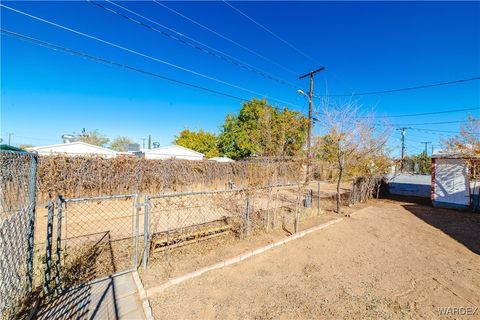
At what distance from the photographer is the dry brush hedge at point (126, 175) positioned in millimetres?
8242

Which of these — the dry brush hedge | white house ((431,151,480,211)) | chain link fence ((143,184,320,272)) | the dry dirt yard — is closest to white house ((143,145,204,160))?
the dry brush hedge

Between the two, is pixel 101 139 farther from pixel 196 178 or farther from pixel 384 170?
pixel 384 170

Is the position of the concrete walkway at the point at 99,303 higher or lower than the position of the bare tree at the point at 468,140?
lower

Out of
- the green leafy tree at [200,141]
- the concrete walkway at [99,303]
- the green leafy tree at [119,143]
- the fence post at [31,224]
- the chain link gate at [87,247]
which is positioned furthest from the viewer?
the green leafy tree at [119,143]

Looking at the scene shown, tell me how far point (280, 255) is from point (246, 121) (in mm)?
23334

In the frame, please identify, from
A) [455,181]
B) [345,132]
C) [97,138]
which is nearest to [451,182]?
[455,181]

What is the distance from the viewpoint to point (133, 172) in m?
10.4

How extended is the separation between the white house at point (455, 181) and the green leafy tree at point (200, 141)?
24.7 metres

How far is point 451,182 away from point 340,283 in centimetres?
1032

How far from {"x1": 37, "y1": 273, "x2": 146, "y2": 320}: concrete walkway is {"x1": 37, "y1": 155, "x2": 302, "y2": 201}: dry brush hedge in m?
4.35

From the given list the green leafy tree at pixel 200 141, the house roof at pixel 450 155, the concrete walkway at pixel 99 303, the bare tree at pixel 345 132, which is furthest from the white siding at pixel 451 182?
the green leafy tree at pixel 200 141

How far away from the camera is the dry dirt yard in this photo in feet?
9.15

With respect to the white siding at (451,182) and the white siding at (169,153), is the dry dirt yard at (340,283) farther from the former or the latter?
the white siding at (169,153)

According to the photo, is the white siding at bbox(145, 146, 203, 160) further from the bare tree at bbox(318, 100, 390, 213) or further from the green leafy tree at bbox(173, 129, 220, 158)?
the bare tree at bbox(318, 100, 390, 213)
